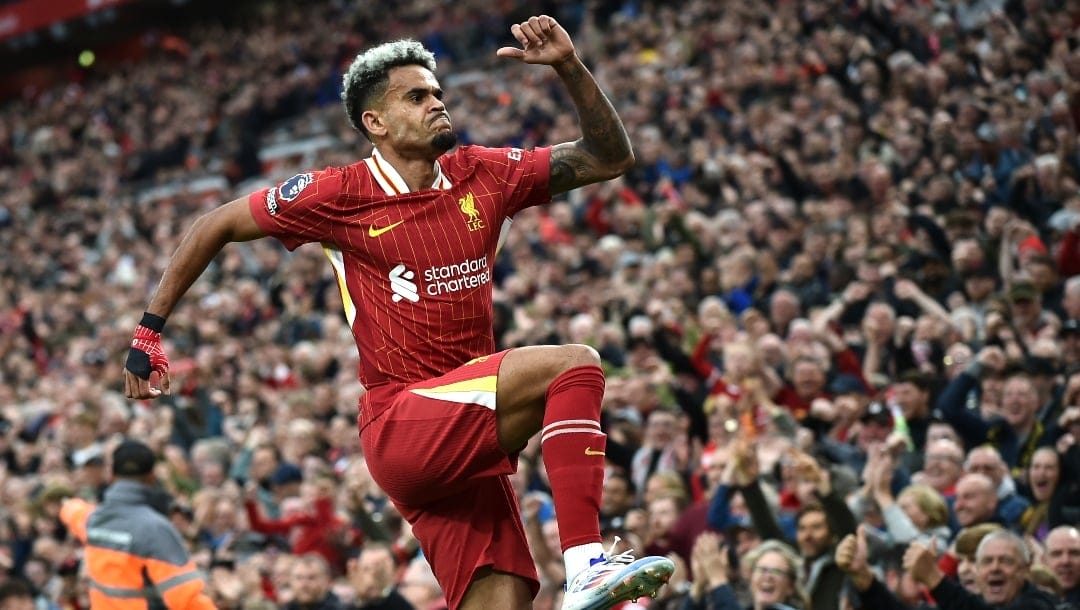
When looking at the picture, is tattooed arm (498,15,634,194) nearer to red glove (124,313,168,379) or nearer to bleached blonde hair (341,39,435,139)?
bleached blonde hair (341,39,435,139)

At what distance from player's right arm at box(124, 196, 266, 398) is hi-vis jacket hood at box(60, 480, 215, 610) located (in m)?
2.81

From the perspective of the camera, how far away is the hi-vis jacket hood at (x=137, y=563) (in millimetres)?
7641

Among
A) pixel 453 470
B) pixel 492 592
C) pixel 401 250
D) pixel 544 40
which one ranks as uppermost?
pixel 544 40

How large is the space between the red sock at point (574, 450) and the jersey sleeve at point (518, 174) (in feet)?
2.67

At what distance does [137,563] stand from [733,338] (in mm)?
4947

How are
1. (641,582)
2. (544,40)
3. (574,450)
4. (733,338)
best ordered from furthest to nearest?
1. (733,338)
2. (544,40)
3. (574,450)
4. (641,582)

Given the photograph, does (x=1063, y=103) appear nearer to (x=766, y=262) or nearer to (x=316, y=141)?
(x=766, y=262)

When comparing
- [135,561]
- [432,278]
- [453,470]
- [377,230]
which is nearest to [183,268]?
[377,230]

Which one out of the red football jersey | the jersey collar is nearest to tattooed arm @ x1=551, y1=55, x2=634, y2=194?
the red football jersey

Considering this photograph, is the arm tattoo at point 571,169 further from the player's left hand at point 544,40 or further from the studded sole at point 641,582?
the studded sole at point 641,582

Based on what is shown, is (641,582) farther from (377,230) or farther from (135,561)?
(135,561)

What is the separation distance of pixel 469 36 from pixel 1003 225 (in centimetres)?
1508

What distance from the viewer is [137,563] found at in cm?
769

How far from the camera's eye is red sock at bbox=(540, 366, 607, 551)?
184 inches
